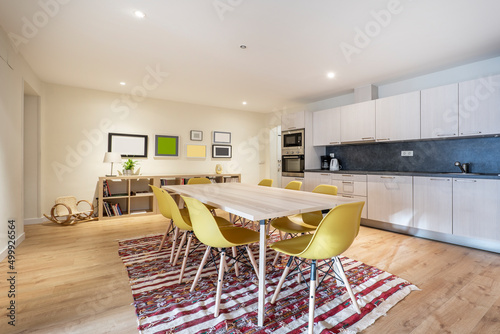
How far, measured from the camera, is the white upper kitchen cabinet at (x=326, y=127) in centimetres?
466

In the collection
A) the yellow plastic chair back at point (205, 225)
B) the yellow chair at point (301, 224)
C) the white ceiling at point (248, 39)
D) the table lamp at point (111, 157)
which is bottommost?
the yellow chair at point (301, 224)

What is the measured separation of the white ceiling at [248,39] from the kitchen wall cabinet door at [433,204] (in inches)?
63.9

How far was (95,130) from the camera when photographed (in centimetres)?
471

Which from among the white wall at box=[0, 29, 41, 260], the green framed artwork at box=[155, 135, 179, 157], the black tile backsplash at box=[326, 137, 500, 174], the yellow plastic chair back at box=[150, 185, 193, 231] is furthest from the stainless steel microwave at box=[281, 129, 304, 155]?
the white wall at box=[0, 29, 41, 260]

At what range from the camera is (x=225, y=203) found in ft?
6.12

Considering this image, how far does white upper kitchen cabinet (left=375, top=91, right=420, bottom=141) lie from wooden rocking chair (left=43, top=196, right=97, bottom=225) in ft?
17.0

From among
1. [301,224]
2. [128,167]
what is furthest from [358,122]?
[128,167]

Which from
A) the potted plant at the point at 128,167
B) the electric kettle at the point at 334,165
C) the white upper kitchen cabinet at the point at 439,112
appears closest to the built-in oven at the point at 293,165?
the electric kettle at the point at 334,165

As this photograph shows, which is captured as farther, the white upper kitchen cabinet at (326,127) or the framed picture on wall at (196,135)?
the framed picture on wall at (196,135)

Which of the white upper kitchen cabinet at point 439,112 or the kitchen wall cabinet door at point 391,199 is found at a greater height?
the white upper kitchen cabinet at point 439,112

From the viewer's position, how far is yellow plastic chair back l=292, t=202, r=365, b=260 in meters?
1.43

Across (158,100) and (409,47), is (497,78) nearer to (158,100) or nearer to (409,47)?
(409,47)

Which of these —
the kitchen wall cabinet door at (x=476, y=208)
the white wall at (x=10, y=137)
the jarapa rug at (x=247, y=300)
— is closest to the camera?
the jarapa rug at (x=247, y=300)

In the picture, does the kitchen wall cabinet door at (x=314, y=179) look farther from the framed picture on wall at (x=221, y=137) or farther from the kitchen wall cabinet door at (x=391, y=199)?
the framed picture on wall at (x=221, y=137)
